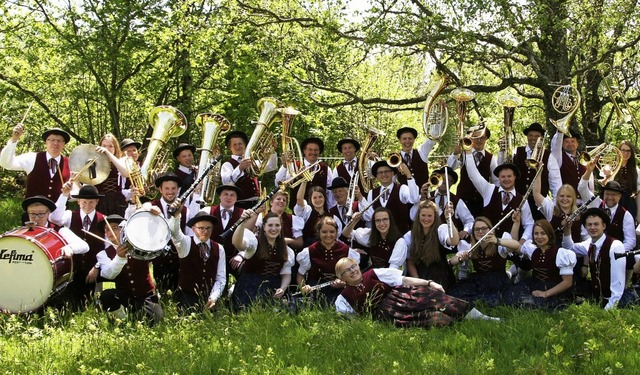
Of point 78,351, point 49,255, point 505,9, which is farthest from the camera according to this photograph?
point 505,9

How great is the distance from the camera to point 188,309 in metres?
6.17

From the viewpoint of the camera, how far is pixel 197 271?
6.39m

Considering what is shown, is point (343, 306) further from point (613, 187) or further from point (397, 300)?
point (613, 187)

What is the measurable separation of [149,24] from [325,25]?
3115mm

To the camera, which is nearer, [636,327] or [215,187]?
[636,327]

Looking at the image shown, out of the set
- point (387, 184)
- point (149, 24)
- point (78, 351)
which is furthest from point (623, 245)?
point (149, 24)

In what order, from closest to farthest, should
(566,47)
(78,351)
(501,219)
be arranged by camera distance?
(78,351) < (501,219) < (566,47)

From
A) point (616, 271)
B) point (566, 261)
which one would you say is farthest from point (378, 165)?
point (616, 271)

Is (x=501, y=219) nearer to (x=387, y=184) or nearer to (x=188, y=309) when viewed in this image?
(x=387, y=184)

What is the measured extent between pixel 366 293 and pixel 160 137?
3337mm

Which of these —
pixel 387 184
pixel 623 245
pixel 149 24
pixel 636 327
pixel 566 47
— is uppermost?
pixel 149 24

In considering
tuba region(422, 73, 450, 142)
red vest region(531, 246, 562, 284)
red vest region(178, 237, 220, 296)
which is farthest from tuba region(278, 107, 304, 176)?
red vest region(531, 246, 562, 284)

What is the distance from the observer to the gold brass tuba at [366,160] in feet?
25.6

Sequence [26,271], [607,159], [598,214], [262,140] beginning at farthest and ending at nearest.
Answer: [262,140], [607,159], [598,214], [26,271]
